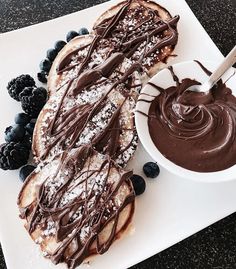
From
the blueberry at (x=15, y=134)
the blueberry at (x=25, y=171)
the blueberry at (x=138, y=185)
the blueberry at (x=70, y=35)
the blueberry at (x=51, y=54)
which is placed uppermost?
the blueberry at (x=70, y=35)

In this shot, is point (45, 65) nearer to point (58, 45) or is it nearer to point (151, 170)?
point (58, 45)

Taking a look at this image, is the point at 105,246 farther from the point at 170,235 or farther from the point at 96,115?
the point at 96,115

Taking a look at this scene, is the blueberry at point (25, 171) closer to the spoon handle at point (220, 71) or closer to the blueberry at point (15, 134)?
the blueberry at point (15, 134)

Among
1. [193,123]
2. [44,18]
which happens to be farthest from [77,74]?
[44,18]

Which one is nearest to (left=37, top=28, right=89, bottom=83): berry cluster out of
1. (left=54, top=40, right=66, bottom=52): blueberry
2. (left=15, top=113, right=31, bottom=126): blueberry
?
(left=54, top=40, right=66, bottom=52): blueberry

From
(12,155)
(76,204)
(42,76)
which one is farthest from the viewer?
(42,76)

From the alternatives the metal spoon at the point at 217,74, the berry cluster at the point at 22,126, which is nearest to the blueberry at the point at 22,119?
the berry cluster at the point at 22,126

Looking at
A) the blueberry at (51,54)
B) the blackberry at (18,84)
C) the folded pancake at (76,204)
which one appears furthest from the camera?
the blueberry at (51,54)

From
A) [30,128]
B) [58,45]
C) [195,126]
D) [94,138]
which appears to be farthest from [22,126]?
[195,126]
